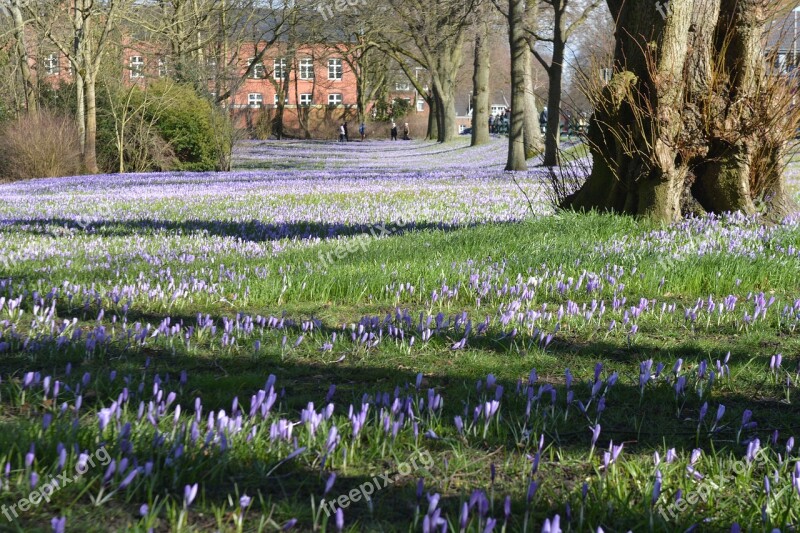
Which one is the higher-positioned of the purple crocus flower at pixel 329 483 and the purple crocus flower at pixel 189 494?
the purple crocus flower at pixel 189 494

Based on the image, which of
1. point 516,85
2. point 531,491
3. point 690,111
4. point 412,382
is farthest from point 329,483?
point 516,85

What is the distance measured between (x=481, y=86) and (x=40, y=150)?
25479 mm

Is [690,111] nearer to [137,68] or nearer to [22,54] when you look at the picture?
[22,54]

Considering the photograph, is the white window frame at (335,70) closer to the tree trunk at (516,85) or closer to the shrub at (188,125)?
the shrub at (188,125)

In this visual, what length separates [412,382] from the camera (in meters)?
3.93

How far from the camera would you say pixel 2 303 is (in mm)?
5031

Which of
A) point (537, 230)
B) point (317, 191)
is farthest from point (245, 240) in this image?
point (317, 191)

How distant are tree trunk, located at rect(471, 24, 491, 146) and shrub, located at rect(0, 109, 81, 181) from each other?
21504 mm

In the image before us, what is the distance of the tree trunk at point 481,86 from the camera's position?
42909 millimetres

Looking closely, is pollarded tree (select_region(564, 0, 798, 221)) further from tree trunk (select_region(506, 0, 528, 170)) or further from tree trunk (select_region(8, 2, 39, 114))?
tree trunk (select_region(8, 2, 39, 114))

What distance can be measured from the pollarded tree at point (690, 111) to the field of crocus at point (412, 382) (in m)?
0.67

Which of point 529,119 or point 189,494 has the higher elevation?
point 529,119

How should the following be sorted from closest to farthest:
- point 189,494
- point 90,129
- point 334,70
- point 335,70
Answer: point 189,494, point 90,129, point 335,70, point 334,70

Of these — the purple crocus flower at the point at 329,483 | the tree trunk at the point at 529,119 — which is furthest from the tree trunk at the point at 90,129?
the purple crocus flower at the point at 329,483
